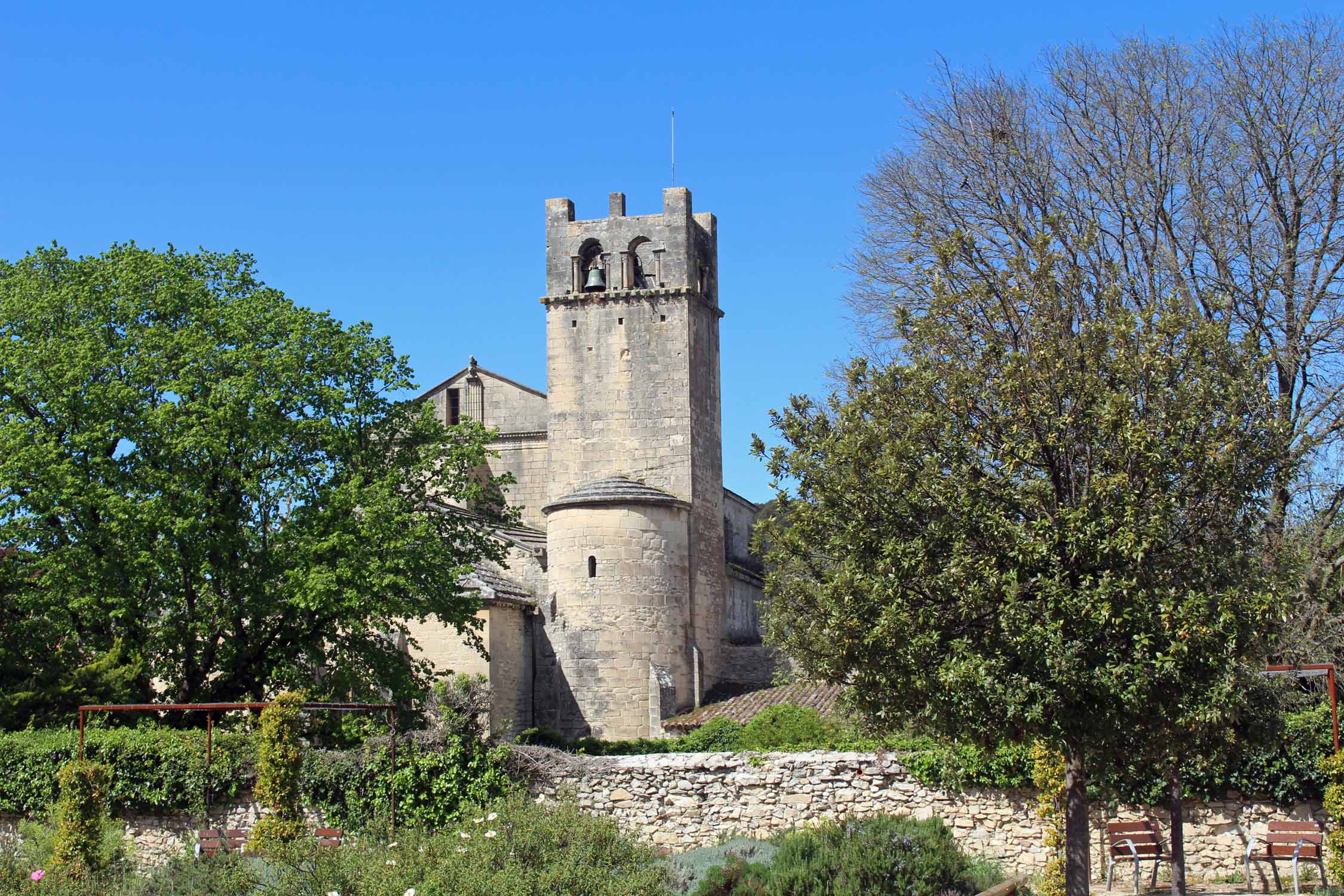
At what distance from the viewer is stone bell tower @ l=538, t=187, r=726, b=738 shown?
101 ft

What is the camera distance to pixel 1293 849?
14.6 metres

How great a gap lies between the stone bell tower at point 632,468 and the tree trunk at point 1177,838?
16709 millimetres

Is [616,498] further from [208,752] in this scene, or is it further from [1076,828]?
[1076,828]

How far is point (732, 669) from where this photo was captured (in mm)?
33719

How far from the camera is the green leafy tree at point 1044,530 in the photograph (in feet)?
37.5

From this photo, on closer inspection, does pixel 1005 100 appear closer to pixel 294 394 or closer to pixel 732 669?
pixel 294 394

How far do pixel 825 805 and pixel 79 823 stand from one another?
8.84 metres

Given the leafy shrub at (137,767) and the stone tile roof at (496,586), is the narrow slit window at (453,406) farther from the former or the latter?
the leafy shrub at (137,767)

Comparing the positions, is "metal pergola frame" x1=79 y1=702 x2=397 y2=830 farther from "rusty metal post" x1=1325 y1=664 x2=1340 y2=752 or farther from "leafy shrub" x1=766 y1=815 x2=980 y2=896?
"rusty metal post" x1=1325 y1=664 x2=1340 y2=752

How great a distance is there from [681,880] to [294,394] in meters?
12.1

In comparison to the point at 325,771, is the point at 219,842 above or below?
below

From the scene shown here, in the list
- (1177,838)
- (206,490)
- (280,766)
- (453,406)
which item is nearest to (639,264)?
(453,406)

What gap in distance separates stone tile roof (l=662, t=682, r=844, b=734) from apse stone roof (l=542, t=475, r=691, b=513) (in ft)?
15.3

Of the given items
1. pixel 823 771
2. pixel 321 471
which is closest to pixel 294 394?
pixel 321 471
